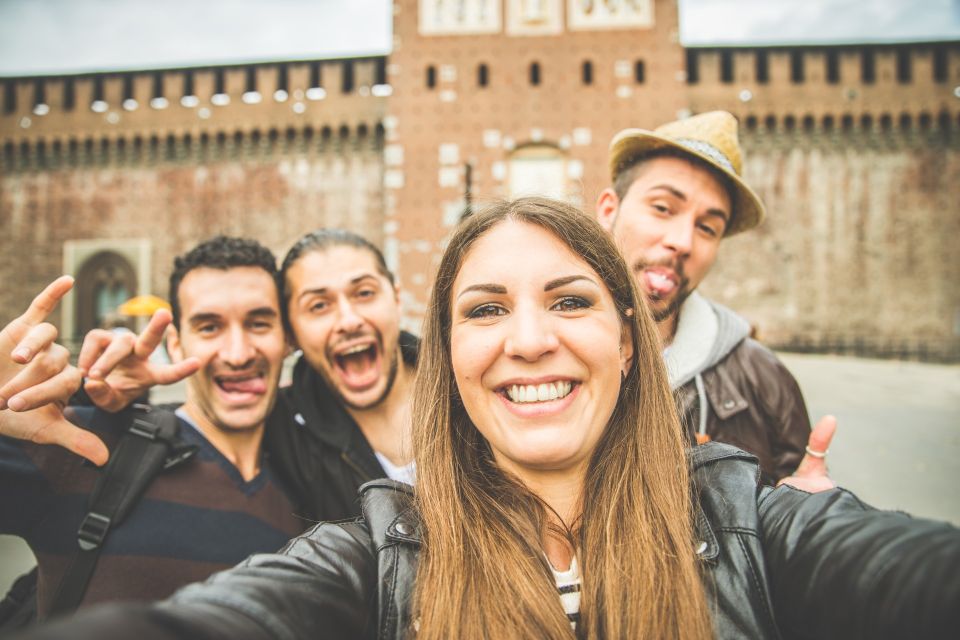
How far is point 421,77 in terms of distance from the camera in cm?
1446

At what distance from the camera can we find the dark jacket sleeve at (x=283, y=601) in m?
0.77

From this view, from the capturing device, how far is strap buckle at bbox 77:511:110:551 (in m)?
1.78

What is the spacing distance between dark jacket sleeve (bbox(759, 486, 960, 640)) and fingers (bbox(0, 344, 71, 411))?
199 cm

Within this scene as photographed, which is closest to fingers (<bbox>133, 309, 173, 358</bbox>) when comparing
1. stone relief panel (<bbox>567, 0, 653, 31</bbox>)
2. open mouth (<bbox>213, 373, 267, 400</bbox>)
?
open mouth (<bbox>213, 373, 267, 400</bbox>)

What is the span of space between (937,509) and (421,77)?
531 inches

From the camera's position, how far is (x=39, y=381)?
169cm

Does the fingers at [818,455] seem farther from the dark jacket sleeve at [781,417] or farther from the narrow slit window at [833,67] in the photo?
the narrow slit window at [833,67]

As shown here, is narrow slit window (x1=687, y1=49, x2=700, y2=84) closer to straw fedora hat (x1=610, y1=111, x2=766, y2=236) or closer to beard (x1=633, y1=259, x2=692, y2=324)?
straw fedora hat (x1=610, y1=111, x2=766, y2=236)

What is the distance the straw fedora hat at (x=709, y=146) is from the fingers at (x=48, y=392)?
2181 millimetres

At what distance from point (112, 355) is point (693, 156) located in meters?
2.35

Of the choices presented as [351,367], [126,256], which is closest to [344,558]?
[351,367]

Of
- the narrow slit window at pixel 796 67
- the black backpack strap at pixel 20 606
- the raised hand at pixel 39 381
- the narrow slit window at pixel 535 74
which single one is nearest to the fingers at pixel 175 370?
the raised hand at pixel 39 381

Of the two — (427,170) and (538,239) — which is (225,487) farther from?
(427,170)

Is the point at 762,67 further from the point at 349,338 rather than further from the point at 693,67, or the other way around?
the point at 349,338
